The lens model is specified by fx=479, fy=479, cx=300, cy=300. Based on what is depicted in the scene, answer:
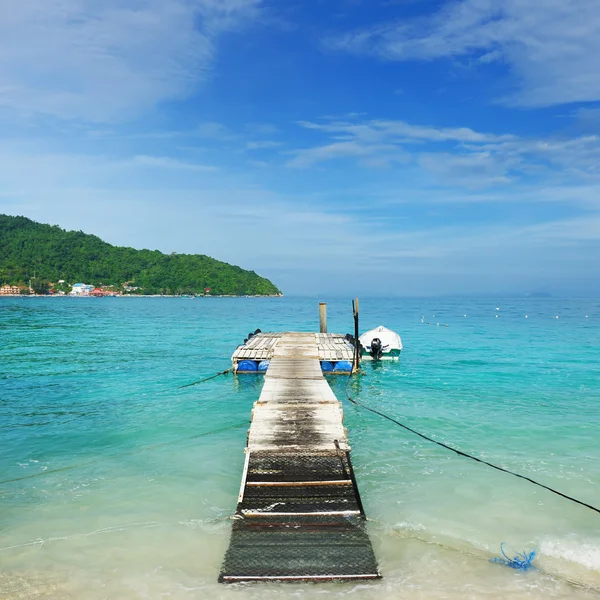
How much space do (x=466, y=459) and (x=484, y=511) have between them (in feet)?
9.12

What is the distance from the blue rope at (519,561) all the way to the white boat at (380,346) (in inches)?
857

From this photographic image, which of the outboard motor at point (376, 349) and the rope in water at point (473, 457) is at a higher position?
the outboard motor at point (376, 349)

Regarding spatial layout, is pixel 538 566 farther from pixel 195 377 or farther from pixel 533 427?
pixel 195 377

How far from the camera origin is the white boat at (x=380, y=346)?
29.2 m

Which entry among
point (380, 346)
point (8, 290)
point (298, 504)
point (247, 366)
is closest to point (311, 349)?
point (247, 366)

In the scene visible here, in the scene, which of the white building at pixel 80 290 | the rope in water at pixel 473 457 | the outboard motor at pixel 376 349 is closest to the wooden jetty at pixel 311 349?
the outboard motor at pixel 376 349

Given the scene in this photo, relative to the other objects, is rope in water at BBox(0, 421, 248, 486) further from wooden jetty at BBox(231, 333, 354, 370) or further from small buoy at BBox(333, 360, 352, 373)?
small buoy at BBox(333, 360, 352, 373)

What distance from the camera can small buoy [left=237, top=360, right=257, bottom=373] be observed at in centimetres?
2289

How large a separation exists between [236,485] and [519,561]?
17.9 ft

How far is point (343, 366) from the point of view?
22938 millimetres

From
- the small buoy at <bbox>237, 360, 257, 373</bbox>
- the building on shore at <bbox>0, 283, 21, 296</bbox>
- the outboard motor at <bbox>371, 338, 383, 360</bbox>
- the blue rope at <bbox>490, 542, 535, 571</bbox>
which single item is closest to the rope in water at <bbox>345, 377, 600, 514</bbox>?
the blue rope at <bbox>490, 542, 535, 571</bbox>

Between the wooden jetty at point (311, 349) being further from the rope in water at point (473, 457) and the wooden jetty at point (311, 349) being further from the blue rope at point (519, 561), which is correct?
the blue rope at point (519, 561)

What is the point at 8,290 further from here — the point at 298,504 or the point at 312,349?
the point at 298,504

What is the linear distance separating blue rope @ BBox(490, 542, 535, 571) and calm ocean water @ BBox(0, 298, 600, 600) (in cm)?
15
